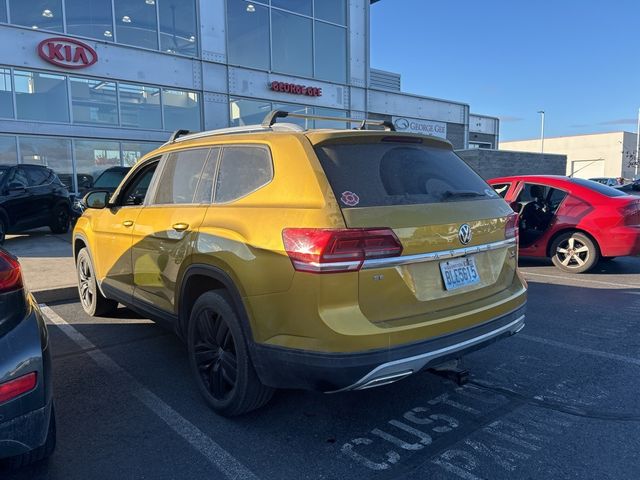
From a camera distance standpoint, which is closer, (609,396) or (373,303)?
(373,303)

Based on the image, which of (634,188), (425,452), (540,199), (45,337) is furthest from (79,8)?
(634,188)

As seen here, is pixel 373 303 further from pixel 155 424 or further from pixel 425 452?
pixel 155 424

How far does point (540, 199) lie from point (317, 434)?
6.70 m

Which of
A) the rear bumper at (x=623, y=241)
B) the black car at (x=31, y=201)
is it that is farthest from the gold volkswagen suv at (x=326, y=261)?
the black car at (x=31, y=201)

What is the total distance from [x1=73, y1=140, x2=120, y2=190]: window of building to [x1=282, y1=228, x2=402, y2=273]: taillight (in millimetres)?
14353

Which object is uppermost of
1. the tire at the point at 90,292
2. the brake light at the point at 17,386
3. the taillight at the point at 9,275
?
the taillight at the point at 9,275

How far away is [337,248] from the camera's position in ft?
8.25

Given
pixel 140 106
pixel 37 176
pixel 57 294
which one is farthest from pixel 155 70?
pixel 57 294

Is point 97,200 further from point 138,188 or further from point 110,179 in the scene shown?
point 110,179

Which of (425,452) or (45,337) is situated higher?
(45,337)

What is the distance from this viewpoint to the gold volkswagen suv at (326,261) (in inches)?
100

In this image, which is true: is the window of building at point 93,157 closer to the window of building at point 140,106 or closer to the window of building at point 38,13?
the window of building at point 140,106

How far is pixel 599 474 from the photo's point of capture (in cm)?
257

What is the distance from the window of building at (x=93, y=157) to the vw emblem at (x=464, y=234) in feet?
47.6
